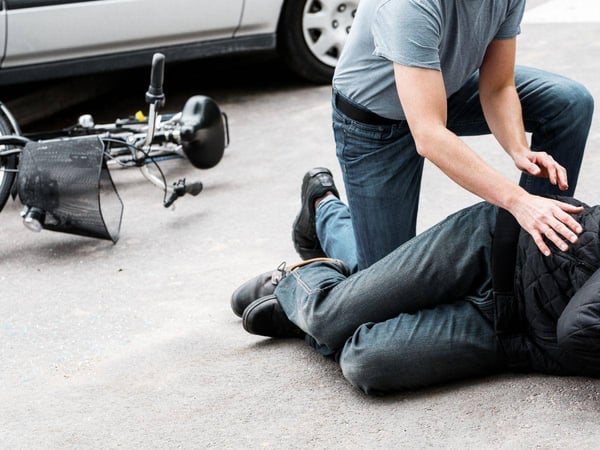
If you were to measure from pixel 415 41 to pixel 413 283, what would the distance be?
69 centimetres

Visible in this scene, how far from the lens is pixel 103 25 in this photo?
580cm

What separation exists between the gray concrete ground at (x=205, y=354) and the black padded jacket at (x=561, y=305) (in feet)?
0.32

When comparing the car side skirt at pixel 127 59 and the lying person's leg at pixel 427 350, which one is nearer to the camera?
the lying person's leg at pixel 427 350

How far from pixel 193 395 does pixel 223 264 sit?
1139mm

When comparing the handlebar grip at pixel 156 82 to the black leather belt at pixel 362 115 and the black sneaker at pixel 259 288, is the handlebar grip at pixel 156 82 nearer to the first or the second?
the black sneaker at pixel 259 288

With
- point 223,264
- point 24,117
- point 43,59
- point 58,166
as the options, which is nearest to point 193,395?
point 223,264

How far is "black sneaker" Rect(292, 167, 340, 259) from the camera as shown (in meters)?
4.03

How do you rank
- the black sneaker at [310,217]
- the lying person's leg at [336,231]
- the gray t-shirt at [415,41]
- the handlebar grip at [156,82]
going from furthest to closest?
the handlebar grip at [156,82] → the black sneaker at [310,217] → the lying person's leg at [336,231] → the gray t-shirt at [415,41]

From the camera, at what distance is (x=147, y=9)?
19.2 ft

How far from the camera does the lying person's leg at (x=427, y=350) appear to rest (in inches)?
115

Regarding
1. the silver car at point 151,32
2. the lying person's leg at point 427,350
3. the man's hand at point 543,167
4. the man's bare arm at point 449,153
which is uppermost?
the man's bare arm at point 449,153

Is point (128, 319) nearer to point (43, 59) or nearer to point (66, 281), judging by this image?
point (66, 281)

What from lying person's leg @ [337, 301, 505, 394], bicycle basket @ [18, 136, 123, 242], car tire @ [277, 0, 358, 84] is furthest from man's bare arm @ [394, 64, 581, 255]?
car tire @ [277, 0, 358, 84]

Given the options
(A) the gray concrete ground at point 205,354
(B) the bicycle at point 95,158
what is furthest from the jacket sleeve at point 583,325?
(B) the bicycle at point 95,158
